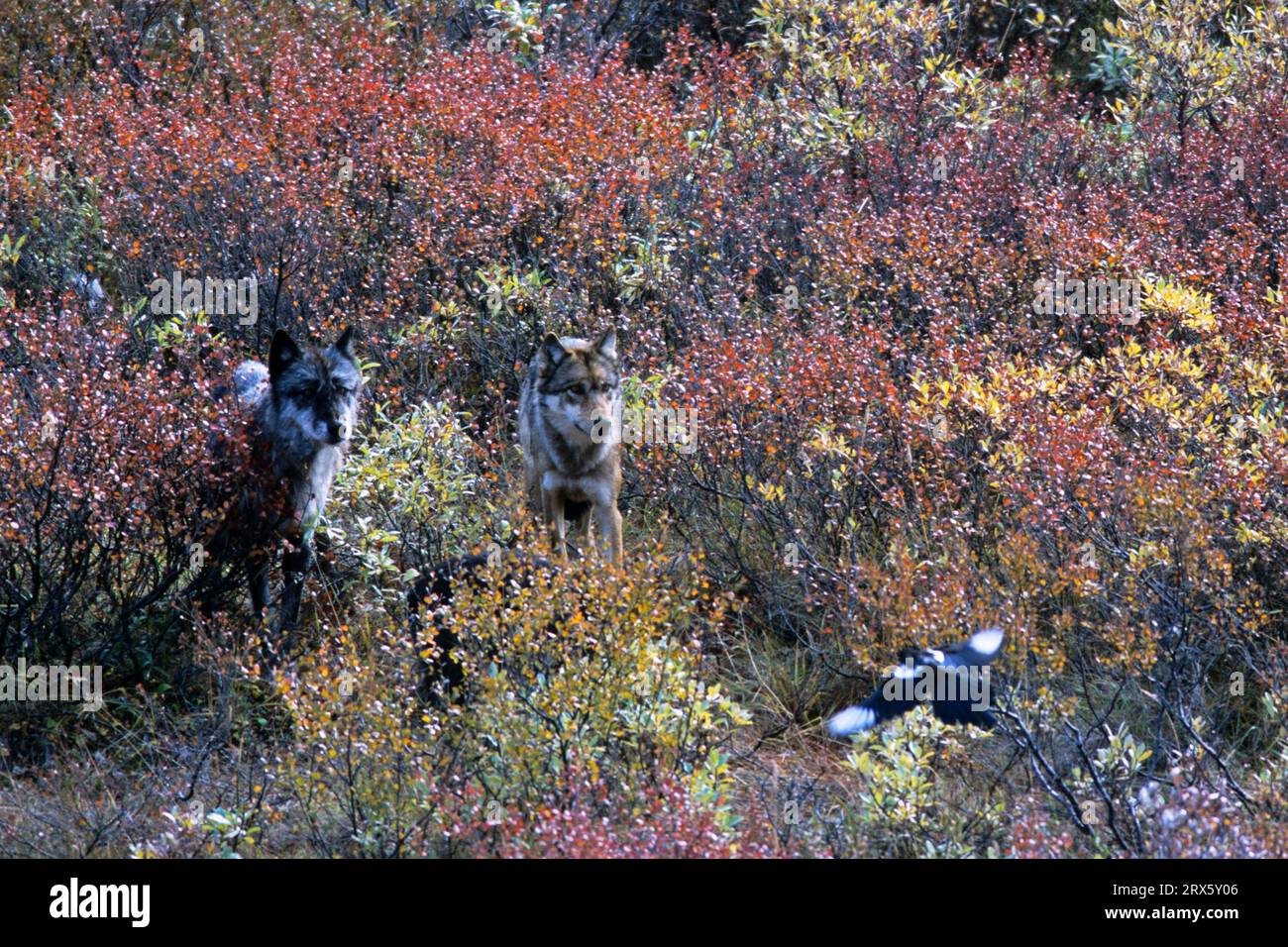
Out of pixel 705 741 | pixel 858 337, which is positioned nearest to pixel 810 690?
pixel 705 741

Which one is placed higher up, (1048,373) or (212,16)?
(212,16)

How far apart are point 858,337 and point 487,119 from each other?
11.1ft

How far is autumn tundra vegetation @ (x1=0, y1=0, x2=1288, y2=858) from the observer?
5039 millimetres

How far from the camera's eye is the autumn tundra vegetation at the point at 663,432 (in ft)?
16.5

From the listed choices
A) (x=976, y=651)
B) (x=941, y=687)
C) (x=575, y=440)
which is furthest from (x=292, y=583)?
(x=976, y=651)

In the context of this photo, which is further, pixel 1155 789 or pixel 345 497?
pixel 345 497

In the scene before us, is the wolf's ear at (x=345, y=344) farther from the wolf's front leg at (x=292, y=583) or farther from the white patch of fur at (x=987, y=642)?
the white patch of fur at (x=987, y=642)

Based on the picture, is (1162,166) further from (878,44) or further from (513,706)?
(513,706)

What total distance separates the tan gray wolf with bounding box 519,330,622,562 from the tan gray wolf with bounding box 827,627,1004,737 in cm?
210

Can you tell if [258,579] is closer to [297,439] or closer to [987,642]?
[297,439]

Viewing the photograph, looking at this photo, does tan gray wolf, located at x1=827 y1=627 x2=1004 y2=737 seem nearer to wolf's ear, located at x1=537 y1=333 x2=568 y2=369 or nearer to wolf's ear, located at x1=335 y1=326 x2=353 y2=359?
wolf's ear, located at x1=537 y1=333 x2=568 y2=369

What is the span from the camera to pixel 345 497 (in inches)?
289

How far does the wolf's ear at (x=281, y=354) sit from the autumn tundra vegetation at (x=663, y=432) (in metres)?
0.29

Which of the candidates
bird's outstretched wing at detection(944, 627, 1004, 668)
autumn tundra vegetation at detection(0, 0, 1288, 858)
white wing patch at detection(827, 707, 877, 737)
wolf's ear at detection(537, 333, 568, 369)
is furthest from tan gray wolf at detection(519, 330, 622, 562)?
bird's outstretched wing at detection(944, 627, 1004, 668)
